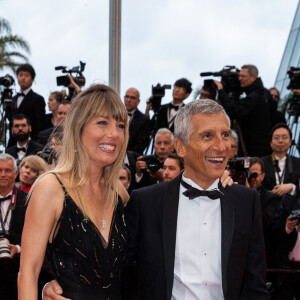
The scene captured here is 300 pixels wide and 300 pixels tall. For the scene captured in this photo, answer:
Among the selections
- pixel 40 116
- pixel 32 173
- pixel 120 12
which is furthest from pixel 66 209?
pixel 40 116

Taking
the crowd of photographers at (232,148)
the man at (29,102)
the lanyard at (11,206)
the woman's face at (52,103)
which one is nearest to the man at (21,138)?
the crowd of photographers at (232,148)

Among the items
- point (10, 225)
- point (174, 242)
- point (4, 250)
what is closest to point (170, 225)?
point (174, 242)

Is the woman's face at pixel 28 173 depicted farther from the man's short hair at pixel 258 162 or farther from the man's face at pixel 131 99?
the man's short hair at pixel 258 162

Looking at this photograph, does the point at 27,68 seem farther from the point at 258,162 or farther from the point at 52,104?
the point at 258,162

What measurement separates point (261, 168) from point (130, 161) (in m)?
1.58

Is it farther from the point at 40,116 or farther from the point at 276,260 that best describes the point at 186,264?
the point at 40,116

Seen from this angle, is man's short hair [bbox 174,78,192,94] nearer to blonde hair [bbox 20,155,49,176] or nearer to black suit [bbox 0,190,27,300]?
blonde hair [bbox 20,155,49,176]

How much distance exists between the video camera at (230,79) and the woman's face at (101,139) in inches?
166

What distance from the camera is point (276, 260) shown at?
17.4ft

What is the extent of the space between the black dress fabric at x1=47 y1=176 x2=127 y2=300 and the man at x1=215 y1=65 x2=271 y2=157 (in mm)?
4199

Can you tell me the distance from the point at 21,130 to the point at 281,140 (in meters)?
3.07

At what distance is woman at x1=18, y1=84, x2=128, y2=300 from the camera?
7.93 ft

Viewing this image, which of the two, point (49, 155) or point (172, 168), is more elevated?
point (49, 155)

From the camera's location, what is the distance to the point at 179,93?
7133mm
